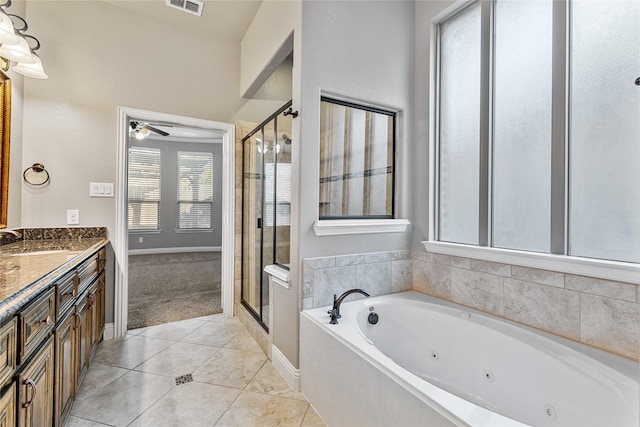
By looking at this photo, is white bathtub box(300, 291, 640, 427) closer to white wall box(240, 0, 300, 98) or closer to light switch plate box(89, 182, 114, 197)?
white wall box(240, 0, 300, 98)

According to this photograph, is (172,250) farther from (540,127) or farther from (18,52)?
(540,127)

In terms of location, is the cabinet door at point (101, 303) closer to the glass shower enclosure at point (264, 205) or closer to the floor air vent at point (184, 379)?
the floor air vent at point (184, 379)

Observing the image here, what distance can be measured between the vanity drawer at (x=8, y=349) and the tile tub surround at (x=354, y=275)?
130cm

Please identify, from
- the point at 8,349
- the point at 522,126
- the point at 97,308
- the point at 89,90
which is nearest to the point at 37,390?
the point at 8,349

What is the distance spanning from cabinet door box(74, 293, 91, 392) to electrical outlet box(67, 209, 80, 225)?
0.96m

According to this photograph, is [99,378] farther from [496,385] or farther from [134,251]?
[134,251]

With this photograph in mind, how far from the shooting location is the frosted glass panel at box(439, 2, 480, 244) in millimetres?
2082

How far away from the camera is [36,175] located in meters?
2.33

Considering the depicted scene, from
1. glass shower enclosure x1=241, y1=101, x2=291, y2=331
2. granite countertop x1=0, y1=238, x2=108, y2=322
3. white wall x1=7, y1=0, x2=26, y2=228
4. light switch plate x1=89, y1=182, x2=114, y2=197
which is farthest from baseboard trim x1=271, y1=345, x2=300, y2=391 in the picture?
white wall x1=7, y1=0, x2=26, y2=228

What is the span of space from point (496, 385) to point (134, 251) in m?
7.20

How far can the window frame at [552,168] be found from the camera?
4.87ft

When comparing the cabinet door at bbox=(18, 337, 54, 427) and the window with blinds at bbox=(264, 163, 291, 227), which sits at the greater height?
the window with blinds at bbox=(264, 163, 291, 227)

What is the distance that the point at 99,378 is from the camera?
1.98 metres

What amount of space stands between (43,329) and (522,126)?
261 centimetres
